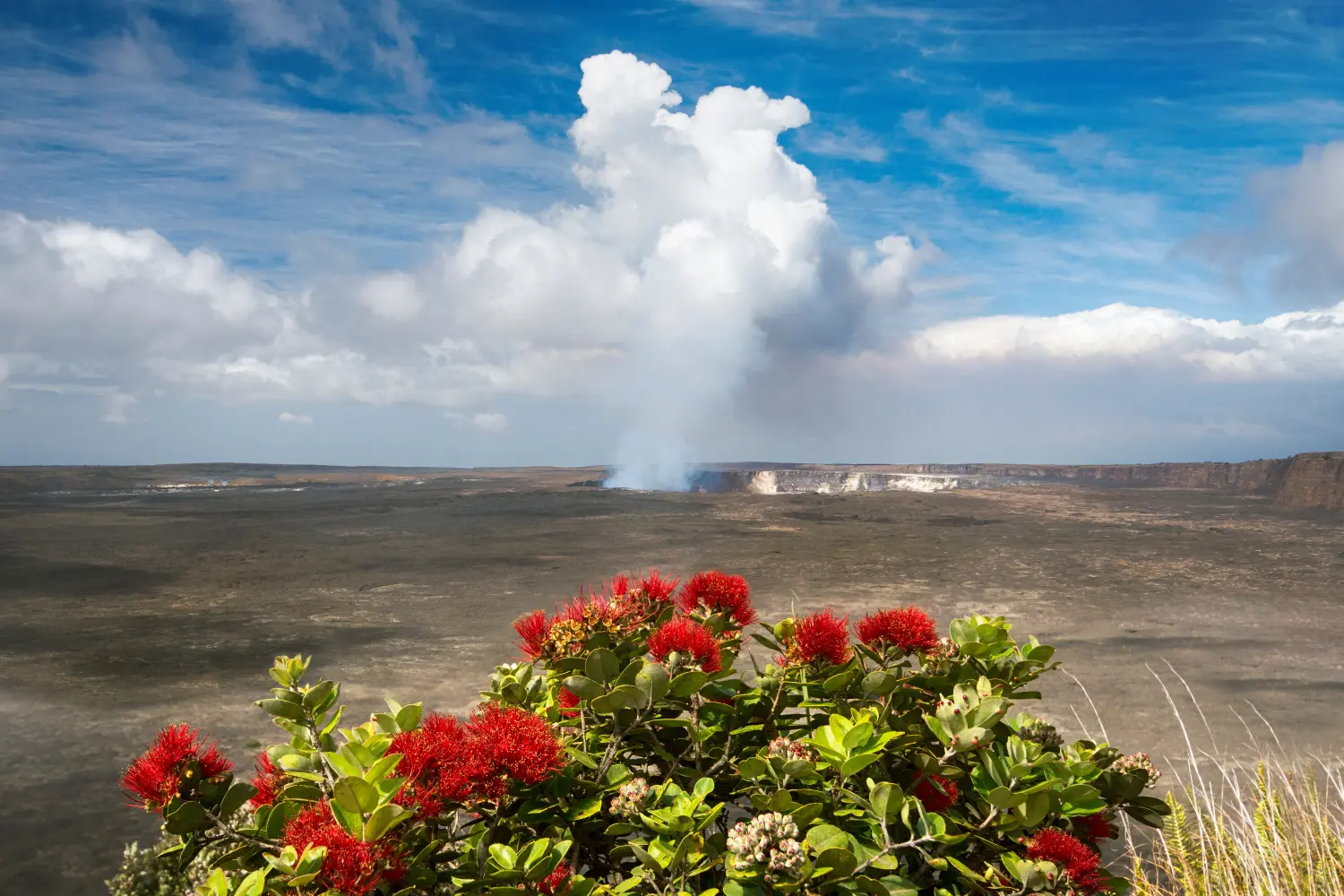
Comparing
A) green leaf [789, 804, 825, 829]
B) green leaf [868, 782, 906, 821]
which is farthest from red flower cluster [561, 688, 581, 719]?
green leaf [868, 782, 906, 821]

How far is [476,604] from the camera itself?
11852 mm

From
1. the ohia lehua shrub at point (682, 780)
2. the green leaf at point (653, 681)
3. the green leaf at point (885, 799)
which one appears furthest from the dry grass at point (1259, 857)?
the green leaf at point (653, 681)

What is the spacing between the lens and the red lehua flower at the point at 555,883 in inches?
65.6

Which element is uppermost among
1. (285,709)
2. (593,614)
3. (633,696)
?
(593,614)

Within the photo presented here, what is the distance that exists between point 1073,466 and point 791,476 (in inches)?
1042

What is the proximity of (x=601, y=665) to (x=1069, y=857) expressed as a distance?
1058 mm

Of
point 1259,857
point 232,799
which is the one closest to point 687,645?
point 232,799

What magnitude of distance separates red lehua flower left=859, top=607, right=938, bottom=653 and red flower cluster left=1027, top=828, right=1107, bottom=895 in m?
0.52

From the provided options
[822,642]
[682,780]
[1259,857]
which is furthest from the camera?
[1259,857]

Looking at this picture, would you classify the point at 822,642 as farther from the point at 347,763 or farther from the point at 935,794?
the point at 347,763

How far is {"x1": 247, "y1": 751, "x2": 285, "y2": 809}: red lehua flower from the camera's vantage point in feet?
6.40

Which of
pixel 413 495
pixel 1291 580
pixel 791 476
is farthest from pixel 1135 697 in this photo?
pixel 791 476

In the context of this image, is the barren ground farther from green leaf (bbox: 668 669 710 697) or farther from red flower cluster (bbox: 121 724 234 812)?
green leaf (bbox: 668 669 710 697)

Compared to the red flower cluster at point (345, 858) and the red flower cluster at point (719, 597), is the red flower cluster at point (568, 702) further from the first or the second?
the red flower cluster at point (345, 858)
